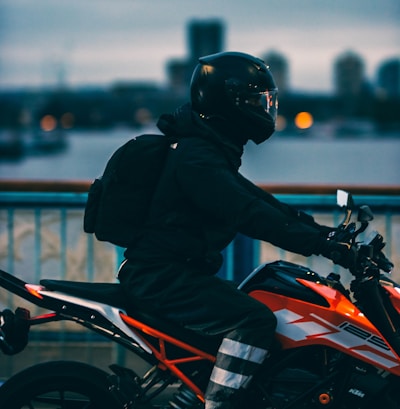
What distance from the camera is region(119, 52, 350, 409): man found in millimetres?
2984

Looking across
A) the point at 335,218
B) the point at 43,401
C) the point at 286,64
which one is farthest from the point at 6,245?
the point at 286,64

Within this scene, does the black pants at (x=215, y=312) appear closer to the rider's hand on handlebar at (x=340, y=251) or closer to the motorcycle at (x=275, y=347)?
the motorcycle at (x=275, y=347)

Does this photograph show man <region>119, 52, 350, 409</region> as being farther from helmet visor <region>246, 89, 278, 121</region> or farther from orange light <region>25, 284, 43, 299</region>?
orange light <region>25, 284, 43, 299</region>

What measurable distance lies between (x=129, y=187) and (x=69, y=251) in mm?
2464

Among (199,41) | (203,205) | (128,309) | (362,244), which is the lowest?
(128,309)

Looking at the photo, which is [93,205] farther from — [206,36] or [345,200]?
[206,36]

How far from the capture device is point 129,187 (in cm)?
313

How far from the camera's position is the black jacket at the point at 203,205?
294cm

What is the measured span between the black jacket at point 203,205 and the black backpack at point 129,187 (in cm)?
4


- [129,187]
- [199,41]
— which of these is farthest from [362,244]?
[199,41]

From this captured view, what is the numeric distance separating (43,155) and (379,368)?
140 feet

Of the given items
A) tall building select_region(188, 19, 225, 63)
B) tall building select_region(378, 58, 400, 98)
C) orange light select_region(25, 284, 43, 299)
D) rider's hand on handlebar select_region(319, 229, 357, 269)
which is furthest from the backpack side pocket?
tall building select_region(188, 19, 225, 63)

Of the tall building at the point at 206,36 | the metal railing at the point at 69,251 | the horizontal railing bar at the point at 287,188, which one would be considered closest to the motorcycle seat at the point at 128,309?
the metal railing at the point at 69,251

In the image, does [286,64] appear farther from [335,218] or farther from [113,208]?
[113,208]
